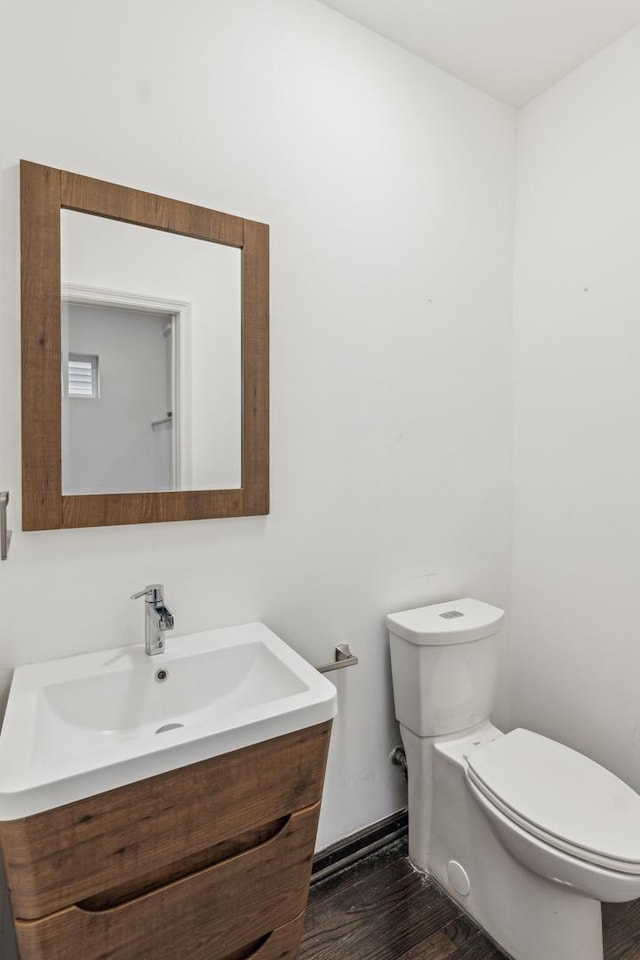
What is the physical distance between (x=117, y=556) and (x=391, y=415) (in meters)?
0.90

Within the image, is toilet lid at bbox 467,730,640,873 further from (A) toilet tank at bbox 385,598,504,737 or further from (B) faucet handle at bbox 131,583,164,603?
(B) faucet handle at bbox 131,583,164,603

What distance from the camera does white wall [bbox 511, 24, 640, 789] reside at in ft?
5.18

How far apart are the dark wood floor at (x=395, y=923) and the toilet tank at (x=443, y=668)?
445 mm

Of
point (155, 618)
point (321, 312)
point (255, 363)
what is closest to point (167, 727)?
point (155, 618)

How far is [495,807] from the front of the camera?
49.9 inches

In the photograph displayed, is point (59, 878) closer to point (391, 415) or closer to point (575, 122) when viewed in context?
point (391, 415)

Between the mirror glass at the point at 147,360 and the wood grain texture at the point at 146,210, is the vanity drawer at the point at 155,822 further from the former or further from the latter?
the wood grain texture at the point at 146,210

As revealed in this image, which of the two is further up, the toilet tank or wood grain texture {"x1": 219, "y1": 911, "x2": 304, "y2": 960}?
the toilet tank

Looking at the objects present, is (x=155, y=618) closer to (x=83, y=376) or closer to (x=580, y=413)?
(x=83, y=376)

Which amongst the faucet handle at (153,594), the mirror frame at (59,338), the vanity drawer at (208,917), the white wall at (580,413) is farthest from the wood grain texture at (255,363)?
the white wall at (580,413)

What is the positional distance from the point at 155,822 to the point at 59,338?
0.95m

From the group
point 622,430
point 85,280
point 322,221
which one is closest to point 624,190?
point 622,430

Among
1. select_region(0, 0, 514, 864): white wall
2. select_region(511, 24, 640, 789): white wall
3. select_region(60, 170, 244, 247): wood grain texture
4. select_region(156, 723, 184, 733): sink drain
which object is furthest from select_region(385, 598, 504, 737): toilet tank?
select_region(60, 170, 244, 247): wood grain texture

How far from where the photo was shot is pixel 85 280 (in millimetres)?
1148
